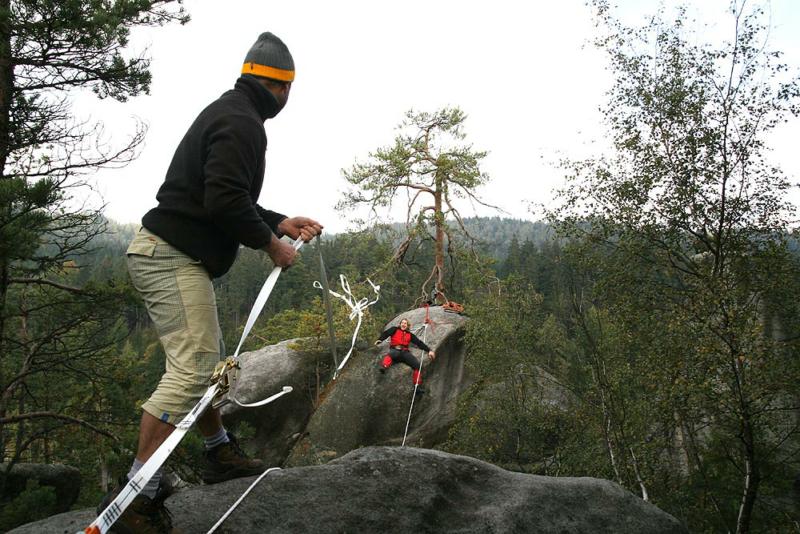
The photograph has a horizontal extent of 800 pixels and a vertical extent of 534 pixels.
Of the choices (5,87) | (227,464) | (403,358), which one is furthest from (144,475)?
(403,358)

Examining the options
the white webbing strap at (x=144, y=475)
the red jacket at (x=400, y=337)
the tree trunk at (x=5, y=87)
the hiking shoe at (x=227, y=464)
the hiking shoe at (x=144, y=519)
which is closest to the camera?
the white webbing strap at (x=144, y=475)

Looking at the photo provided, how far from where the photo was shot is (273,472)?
367 centimetres

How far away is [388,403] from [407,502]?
45.4 feet

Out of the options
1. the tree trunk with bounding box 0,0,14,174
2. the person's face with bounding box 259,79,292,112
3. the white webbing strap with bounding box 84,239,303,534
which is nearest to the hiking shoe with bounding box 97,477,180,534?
the white webbing strap with bounding box 84,239,303,534

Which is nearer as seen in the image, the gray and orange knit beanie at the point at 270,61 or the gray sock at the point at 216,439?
the gray and orange knit beanie at the point at 270,61

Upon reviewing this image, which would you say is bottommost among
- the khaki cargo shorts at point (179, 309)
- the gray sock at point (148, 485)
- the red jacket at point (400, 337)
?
the red jacket at point (400, 337)

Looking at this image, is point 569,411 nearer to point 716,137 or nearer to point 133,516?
point 716,137

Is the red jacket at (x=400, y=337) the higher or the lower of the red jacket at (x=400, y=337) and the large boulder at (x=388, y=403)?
the higher

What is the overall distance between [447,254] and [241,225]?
18.1 metres

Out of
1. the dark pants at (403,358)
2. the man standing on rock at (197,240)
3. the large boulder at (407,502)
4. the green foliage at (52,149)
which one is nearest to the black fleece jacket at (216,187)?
the man standing on rock at (197,240)

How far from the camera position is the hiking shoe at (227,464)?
3643 mm

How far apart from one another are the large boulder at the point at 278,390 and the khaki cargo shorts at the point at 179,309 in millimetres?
15886

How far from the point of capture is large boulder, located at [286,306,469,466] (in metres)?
17.0

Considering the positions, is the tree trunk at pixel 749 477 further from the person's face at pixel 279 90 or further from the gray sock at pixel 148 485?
the gray sock at pixel 148 485
